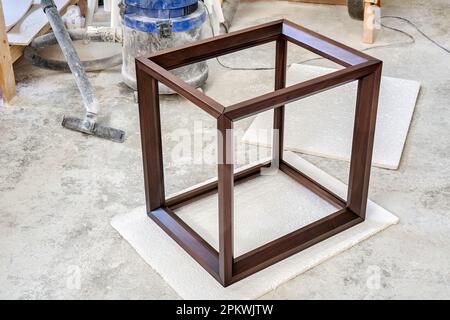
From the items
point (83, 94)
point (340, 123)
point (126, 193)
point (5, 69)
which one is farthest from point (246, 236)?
point (5, 69)

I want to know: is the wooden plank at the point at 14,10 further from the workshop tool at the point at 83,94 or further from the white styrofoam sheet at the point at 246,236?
the white styrofoam sheet at the point at 246,236

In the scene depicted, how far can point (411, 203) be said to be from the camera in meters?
2.22

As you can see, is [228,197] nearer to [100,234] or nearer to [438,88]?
[100,234]

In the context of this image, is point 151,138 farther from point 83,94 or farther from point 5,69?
point 5,69

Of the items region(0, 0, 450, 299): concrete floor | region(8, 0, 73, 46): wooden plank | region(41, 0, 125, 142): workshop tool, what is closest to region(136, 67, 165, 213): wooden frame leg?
region(0, 0, 450, 299): concrete floor

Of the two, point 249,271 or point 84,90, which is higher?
point 84,90

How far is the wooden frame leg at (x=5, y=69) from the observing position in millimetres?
2734

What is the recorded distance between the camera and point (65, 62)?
10.4 ft

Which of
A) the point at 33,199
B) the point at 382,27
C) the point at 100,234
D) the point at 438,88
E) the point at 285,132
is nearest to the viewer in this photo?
the point at 100,234

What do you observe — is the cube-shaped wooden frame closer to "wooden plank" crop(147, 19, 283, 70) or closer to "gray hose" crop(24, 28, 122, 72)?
"wooden plank" crop(147, 19, 283, 70)

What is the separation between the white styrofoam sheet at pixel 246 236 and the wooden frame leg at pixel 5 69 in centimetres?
100

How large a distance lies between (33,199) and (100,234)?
0.32 metres
